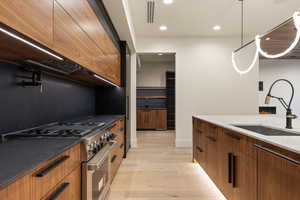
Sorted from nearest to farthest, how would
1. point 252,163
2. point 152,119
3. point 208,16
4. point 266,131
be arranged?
point 252,163, point 266,131, point 208,16, point 152,119

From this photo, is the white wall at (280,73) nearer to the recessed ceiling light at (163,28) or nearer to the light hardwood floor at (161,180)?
the recessed ceiling light at (163,28)

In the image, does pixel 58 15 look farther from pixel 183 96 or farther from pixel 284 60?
pixel 284 60

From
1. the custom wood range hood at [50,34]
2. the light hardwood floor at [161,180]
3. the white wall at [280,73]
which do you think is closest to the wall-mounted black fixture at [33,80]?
the custom wood range hood at [50,34]

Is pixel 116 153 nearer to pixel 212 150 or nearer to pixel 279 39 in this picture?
pixel 212 150

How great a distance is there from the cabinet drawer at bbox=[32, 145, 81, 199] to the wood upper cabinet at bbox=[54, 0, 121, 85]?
736 millimetres

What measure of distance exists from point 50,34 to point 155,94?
22.9 feet

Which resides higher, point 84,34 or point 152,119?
point 84,34

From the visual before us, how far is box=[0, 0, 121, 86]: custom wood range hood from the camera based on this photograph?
0.92m

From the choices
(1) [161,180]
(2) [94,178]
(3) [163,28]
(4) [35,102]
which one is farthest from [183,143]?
(4) [35,102]

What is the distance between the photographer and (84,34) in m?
1.77

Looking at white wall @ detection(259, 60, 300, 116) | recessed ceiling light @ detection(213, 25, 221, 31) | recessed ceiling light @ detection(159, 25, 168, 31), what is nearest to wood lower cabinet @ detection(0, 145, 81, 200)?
recessed ceiling light @ detection(159, 25, 168, 31)

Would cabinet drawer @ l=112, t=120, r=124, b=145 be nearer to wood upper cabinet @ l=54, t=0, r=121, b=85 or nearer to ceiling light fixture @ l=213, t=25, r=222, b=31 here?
wood upper cabinet @ l=54, t=0, r=121, b=85

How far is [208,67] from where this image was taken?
4961mm

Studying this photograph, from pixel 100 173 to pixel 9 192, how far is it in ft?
3.73
